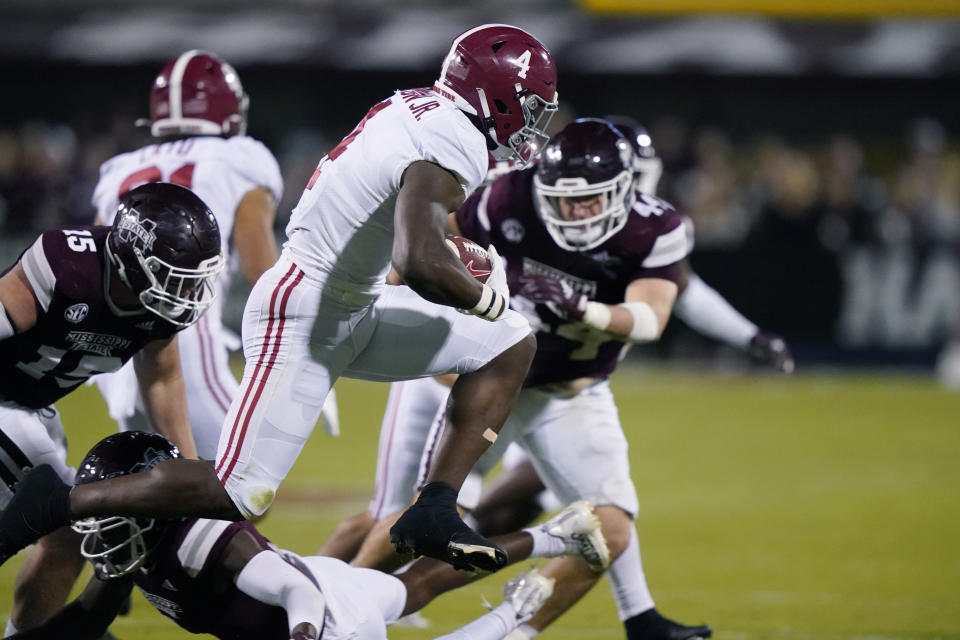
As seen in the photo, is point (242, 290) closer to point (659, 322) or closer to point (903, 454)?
point (903, 454)

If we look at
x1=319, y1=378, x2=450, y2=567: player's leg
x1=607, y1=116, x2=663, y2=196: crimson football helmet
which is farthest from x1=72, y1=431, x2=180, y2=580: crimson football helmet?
x1=607, y1=116, x2=663, y2=196: crimson football helmet

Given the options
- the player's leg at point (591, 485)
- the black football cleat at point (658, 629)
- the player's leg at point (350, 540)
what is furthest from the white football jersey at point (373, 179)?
the black football cleat at point (658, 629)

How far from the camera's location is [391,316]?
4074 mm

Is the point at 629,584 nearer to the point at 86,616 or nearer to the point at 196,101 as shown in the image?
the point at 86,616

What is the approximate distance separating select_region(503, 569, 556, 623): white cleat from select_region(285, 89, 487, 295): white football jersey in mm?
1124

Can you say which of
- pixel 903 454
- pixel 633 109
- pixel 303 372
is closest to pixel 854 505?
pixel 903 454

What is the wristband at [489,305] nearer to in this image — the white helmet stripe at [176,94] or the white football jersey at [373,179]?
the white football jersey at [373,179]

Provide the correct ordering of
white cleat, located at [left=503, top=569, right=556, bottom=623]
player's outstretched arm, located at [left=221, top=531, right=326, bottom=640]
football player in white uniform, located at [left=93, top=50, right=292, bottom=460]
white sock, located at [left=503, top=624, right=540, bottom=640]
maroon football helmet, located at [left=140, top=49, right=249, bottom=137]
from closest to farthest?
player's outstretched arm, located at [left=221, top=531, right=326, bottom=640] → white cleat, located at [left=503, top=569, right=556, bottom=623] → white sock, located at [left=503, top=624, right=540, bottom=640] → football player in white uniform, located at [left=93, top=50, right=292, bottom=460] → maroon football helmet, located at [left=140, top=49, right=249, bottom=137]

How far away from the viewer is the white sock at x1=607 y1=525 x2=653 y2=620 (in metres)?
5.02

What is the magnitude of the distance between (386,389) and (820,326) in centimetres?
438

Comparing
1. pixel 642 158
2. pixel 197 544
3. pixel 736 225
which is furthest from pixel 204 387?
pixel 736 225

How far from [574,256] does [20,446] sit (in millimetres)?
2069

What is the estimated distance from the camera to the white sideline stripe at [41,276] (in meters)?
4.06

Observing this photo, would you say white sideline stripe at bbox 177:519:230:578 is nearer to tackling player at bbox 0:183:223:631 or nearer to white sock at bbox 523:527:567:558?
tackling player at bbox 0:183:223:631
